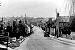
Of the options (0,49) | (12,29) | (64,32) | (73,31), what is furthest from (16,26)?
(0,49)

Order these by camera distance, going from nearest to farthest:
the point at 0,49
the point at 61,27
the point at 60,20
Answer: the point at 0,49, the point at 61,27, the point at 60,20

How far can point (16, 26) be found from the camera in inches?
4176

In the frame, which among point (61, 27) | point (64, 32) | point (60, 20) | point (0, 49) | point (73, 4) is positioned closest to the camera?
point (73, 4)

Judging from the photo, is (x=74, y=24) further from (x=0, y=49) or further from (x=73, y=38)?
(x=0, y=49)

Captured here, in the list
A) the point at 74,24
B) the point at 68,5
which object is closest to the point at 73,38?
the point at 74,24

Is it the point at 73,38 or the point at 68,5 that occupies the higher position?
the point at 68,5

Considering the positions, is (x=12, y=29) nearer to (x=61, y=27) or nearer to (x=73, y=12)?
(x=61, y=27)

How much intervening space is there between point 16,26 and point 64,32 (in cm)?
2980

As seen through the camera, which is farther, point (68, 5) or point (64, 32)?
point (64, 32)

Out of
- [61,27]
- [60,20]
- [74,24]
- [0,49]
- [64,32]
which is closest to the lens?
[0,49]

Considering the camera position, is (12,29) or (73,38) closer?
(73,38)

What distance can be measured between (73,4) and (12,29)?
292 ft

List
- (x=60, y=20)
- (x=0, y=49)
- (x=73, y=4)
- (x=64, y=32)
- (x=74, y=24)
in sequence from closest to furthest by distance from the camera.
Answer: (x=73, y=4) → (x=0, y=49) → (x=74, y=24) → (x=64, y=32) → (x=60, y=20)

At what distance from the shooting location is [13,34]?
335ft
